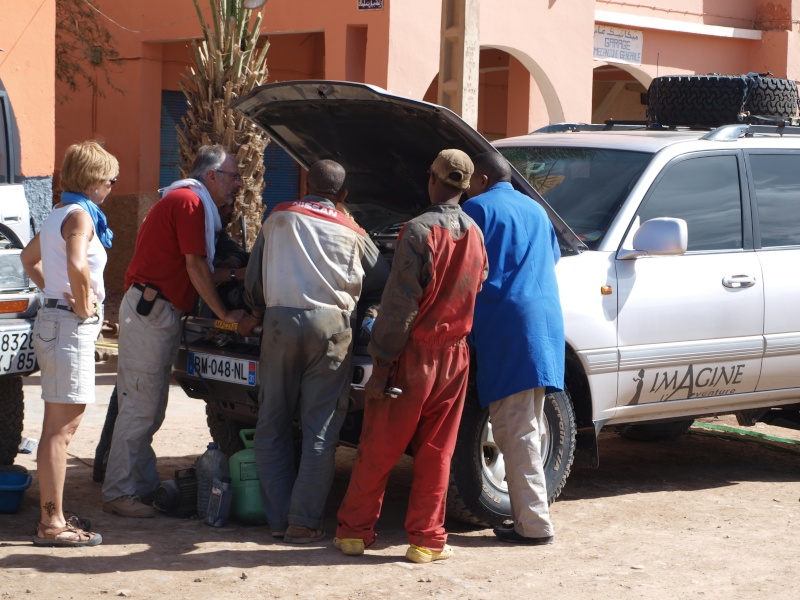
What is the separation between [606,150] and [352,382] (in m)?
2.13

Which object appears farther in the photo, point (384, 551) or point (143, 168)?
point (143, 168)

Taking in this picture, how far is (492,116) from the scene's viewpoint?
2008 centimetres

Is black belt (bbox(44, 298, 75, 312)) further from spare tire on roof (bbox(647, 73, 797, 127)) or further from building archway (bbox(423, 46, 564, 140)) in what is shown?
building archway (bbox(423, 46, 564, 140))

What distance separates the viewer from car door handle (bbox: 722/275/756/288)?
259 inches

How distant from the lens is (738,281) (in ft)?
21.7

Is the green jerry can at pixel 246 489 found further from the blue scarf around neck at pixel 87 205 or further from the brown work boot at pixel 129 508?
the blue scarf around neck at pixel 87 205

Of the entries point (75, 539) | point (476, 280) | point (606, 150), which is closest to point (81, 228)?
point (75, 539)

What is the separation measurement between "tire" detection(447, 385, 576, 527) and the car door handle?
1193mm

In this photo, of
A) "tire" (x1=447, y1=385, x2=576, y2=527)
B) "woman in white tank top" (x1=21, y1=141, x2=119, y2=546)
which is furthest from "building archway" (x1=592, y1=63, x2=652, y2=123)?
"woman in white tank top" (x1=21, y1=141, x2=119, y2=546)

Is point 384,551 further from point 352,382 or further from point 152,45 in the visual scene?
point 152,45

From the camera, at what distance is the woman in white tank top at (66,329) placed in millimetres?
5273

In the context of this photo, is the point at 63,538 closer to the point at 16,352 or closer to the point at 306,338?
the point at 16,352

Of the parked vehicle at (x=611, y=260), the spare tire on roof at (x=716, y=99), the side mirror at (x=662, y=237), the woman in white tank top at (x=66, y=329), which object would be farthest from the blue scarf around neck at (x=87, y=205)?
the spare tire on roof at (x=716, y=99)

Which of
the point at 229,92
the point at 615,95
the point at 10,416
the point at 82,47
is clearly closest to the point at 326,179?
the point at 10,416
